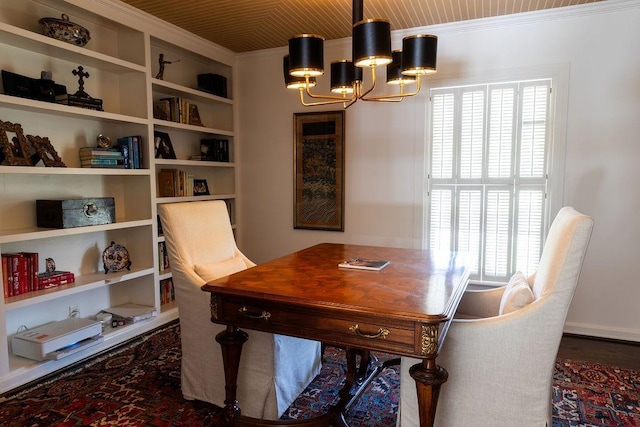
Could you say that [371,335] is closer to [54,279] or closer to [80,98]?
[54,279]

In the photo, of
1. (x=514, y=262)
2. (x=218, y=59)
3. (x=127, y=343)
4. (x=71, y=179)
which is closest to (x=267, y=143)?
(x=218, y=59)

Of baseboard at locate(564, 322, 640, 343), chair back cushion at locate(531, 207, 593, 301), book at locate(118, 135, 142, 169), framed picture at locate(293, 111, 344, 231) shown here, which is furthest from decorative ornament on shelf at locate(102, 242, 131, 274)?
baseboard at locate(564, 322, 640, 343)

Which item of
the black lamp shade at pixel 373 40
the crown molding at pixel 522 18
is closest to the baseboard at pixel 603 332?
the crown molding at pixel 522 18

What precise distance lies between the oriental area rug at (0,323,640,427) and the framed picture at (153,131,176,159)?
1.70m

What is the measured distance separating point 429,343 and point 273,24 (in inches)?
121

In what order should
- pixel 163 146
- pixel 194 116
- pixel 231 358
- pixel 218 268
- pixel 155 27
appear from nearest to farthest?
pixel 231 358, pixel 218 268, pixel 155 27, pixel 163 146, pixel 194 116

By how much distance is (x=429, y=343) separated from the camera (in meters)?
1.36

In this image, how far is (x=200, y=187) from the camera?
13.5 ft

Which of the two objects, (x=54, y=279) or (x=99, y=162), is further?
(x=99, y=162)

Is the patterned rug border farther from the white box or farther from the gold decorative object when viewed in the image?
the gold decorative object

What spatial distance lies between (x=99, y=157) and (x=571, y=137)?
3.57 meters

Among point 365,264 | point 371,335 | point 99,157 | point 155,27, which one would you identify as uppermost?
point 155,27

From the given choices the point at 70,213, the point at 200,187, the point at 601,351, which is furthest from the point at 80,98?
the point at 601,351

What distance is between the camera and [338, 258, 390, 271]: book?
199 centimetres
